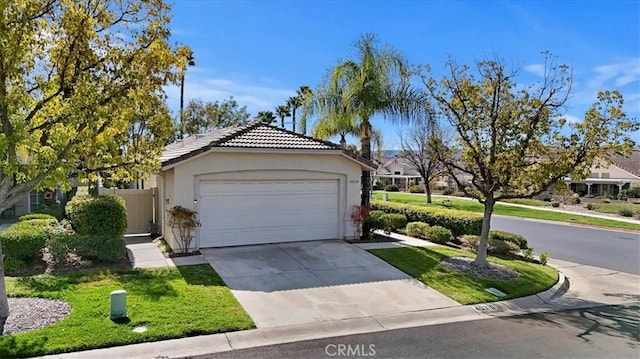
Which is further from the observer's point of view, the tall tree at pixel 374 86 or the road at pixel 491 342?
the tall tree at pixel 374 86

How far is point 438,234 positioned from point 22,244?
39.5 ft

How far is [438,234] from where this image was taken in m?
15.0

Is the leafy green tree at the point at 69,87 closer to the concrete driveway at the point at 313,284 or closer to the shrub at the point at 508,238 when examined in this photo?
the concrete driveway at the point at 313,284

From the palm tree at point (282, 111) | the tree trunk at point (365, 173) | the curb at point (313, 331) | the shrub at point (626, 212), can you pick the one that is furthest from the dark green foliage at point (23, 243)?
the palm tree at point (282, 111)

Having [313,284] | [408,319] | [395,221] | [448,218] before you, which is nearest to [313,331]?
[408,319]

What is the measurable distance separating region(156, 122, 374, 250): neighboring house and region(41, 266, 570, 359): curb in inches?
235

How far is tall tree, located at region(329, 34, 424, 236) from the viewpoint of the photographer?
15531 millimetres

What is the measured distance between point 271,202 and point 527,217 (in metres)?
21.3

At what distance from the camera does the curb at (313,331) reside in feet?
20.3

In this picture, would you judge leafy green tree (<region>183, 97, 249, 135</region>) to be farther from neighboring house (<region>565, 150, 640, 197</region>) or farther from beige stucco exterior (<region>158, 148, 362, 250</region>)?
neighboring house (<region>565, 150, 640, 197</region>)

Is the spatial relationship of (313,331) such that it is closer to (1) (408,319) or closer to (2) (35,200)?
(1) (408,319)

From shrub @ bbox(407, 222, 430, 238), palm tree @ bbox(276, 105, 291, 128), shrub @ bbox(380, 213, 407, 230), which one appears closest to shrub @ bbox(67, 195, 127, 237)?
shrub @ bbox(380, 213, 407, 230)

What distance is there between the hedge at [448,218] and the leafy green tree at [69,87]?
11122 mm

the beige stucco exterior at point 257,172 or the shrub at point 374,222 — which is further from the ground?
the beige stucco exterior at point 257,172
